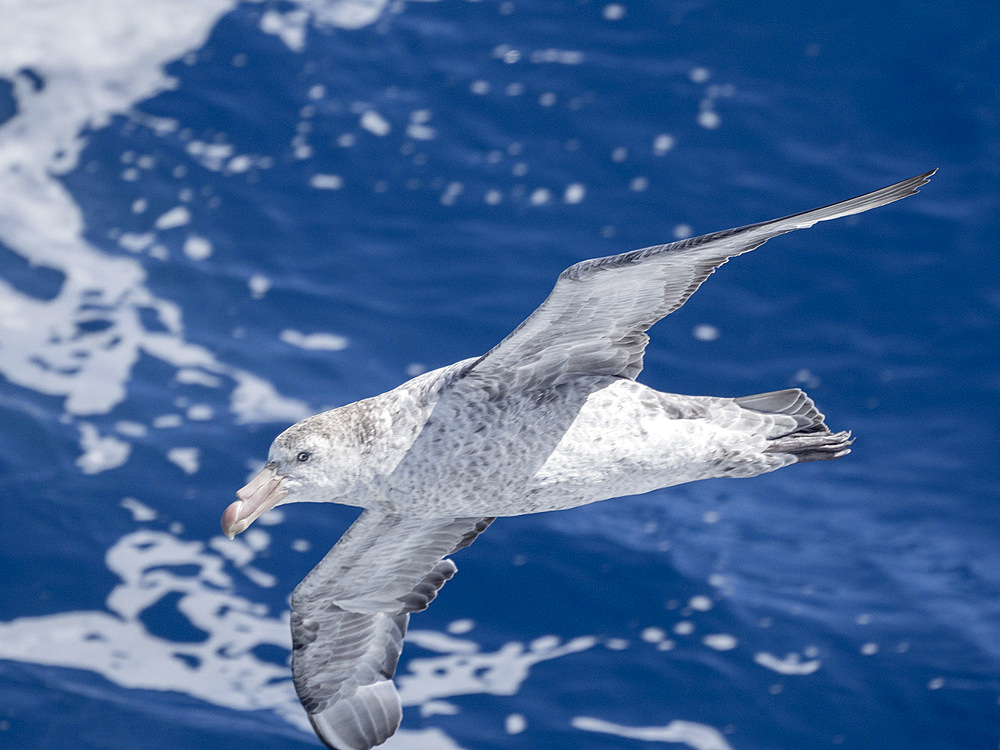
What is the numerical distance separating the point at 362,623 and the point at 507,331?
4.95m

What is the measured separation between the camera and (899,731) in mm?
11516

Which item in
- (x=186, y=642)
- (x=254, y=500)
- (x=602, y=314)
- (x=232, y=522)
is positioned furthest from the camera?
(x=186, y=642)

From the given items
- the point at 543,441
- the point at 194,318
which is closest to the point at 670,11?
the point at 194,318

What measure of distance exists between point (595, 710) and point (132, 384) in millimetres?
6273

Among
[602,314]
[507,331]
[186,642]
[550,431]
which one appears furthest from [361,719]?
[507,331]

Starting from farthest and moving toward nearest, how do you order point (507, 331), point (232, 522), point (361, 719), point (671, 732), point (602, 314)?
1. point (507, 331)
2. point (671, 732)
3. point (361, 719)
4. point (602, 314)
5. point (232, 522)

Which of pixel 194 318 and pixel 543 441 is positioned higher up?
pixel 194 318

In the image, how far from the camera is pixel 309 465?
22.0 feet

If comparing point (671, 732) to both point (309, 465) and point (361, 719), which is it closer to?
point (361, 719)

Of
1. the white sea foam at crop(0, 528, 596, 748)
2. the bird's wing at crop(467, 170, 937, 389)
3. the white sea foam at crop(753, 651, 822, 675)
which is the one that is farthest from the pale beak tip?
the white sea foam at crop(753, 651, 822, 675)

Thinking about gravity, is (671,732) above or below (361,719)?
above

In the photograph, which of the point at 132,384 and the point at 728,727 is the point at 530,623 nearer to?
the point at 728,727

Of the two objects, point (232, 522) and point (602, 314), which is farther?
point (602, 314)

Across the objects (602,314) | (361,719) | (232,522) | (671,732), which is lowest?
(361,719)
